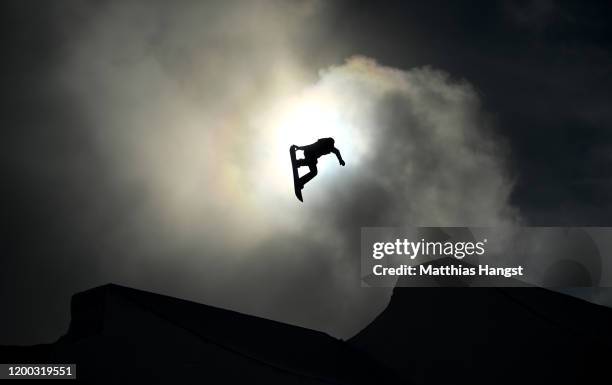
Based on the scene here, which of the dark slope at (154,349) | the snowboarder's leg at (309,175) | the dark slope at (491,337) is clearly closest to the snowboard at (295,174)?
the snowboarder's leg at (309,175)

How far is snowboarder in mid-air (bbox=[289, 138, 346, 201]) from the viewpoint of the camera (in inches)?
465

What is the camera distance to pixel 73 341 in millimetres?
11188

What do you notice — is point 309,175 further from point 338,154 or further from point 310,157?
point 338,154

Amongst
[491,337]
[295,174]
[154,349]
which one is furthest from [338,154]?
[491,337]

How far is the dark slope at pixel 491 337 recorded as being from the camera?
1385 centimetres

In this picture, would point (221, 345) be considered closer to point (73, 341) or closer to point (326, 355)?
point (73, 341)

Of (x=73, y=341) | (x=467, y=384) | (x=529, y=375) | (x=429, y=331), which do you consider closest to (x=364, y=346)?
(x=429, y=331)

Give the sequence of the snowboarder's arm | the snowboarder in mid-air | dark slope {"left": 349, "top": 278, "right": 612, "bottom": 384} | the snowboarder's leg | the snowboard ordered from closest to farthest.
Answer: the snowboarder's arm
the snowboarder in mid-air
the snowboard
the snowboarder's leg
dark slope {"left": 349, "top": 278, "right": 612, "bottom": 384}

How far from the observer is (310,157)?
39.4ft

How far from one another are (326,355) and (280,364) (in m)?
3.13

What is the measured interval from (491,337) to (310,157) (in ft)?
23.9

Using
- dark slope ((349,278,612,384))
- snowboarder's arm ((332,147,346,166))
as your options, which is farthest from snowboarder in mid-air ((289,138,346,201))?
dark slope ((349,278,612,384))

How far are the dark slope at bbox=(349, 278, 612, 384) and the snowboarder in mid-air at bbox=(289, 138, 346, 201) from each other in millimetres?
6733

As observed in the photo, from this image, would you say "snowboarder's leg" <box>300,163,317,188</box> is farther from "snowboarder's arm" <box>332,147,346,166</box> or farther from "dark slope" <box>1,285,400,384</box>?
"dark slope" <box>1,285,400,384</box>
